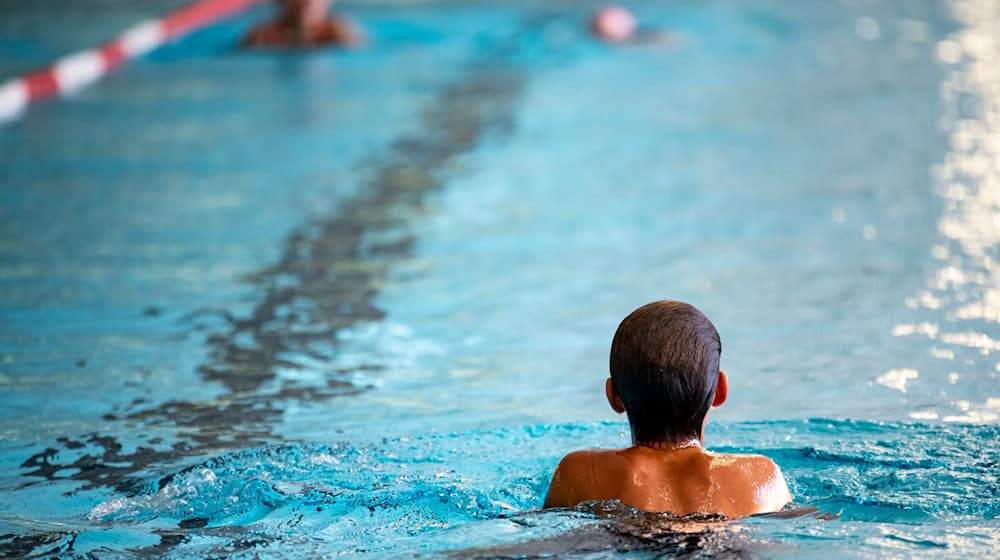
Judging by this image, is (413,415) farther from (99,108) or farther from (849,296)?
(99,108)

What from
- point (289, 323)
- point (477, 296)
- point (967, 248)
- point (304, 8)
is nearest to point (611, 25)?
point (304, 8)

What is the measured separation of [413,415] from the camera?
334 cm

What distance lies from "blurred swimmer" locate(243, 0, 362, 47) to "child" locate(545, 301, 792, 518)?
846 cm

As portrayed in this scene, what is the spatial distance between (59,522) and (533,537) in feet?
3.56

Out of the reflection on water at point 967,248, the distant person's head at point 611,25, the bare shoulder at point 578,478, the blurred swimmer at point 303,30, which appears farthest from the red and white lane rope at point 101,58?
the bare shoulder at point 578,478

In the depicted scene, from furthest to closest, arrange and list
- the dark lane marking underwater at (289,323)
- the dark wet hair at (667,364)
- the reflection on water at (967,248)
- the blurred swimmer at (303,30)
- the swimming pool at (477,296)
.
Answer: the blurred swimmer at (303,30) < the reflection on water at (967,248) < the dark lane marking underwater at (289,323) < the swimming pool at (477,296) < the dark wet hair at (667,364)

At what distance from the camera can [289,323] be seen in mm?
4176

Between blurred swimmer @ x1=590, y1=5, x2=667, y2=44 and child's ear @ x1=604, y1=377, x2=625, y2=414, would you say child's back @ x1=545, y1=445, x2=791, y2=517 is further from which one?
blurred swimmer @ x1=590, y1=5, x2=667, y2=44

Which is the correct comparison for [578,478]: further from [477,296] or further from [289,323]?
[477,296]

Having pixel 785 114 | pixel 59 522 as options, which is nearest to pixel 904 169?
pixel 785 114

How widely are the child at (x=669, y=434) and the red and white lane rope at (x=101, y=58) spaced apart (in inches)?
278

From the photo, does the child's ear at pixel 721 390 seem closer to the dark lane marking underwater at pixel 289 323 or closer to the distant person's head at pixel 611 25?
the dark lane marking underwater at pixel 289 323

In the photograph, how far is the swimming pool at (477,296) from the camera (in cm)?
262

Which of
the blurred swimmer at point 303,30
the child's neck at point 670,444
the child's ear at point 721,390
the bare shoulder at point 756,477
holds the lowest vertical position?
Answer: the bare shoulder at point 756,477
